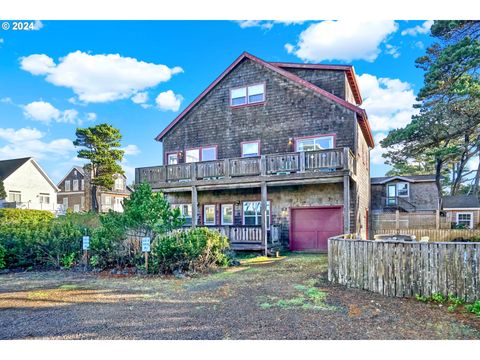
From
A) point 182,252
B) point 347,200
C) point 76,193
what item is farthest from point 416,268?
point 76,193

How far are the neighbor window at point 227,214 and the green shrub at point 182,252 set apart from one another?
5842mm

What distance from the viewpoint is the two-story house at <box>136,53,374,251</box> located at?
12773 millimetres

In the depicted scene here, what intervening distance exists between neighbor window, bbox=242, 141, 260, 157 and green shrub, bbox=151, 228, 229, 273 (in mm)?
6144

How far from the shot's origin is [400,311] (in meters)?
5.29

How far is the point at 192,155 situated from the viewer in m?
16.0

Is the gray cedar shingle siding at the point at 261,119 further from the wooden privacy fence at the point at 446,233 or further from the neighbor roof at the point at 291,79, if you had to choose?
the wooden privacy fence at the point at 446,233

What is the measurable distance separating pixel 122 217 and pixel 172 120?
7.80 m

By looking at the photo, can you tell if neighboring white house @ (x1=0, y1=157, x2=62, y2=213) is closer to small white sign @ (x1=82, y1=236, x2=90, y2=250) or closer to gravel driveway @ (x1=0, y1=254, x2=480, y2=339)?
small white sign @ (x1=82, y1=236, x2=90, y2=250)

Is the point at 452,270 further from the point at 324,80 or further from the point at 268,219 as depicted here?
the point at 324,80

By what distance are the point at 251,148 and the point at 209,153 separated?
2106 millimetres

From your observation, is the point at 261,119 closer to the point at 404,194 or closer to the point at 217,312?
the point at 217,312

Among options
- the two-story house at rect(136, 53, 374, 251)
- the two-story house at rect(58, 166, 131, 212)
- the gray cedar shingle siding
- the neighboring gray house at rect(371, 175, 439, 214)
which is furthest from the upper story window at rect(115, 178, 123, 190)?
the neighboring gray house at rect(371, 175, 439, 214)

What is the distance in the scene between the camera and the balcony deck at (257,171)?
11953 millimetres

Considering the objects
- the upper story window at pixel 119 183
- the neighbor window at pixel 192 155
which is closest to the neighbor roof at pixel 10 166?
the upper story window at pixel 119 183
